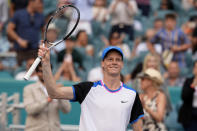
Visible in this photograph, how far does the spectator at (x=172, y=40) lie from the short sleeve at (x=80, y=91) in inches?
258

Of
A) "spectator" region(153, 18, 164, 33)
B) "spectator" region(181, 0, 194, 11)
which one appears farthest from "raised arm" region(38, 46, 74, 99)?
"spectator" region(181, 0, 194, 11)

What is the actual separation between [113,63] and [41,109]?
1.86 metres

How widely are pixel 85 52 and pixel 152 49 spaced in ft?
5.02

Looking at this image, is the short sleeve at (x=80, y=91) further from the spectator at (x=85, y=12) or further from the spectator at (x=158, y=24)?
the spectator at (x=85, y=12)

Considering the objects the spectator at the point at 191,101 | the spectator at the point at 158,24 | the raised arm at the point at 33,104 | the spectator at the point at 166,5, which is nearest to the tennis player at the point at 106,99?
the raised arm at the point at 33,104

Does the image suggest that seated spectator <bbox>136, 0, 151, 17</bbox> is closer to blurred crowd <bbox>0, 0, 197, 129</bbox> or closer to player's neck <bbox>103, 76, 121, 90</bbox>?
blurred crowd <bbox>0, 0, 197, 129</bbox>

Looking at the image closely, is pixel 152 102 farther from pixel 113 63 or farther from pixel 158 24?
pixel 158 24

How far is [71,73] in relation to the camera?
9602 mm

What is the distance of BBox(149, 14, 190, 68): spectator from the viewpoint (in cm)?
1056

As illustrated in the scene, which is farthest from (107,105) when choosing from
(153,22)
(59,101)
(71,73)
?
(153,22)

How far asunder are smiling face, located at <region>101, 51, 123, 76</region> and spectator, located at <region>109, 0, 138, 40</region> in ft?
23.9

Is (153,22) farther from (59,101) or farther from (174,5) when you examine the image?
(59,101)

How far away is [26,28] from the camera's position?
413 inches

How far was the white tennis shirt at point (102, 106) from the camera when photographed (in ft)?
13.3
